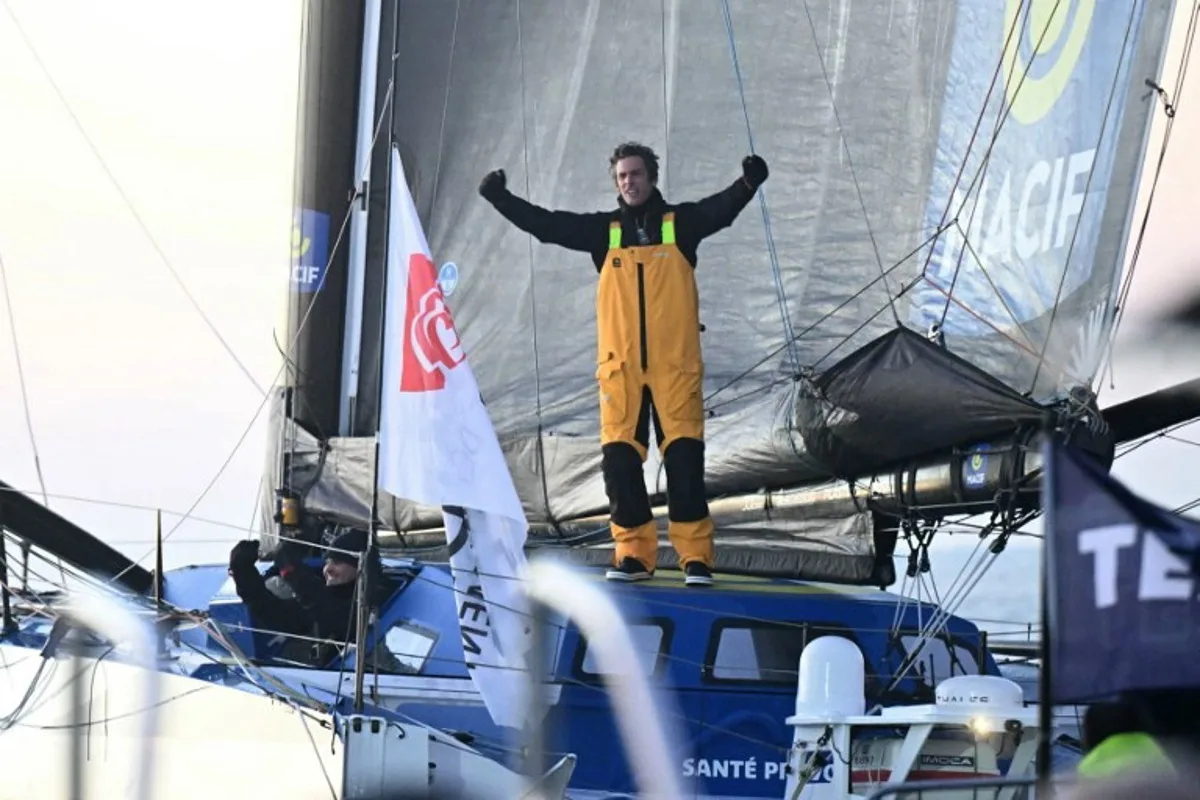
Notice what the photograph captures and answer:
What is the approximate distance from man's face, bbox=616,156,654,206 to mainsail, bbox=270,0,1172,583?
840 millimetres

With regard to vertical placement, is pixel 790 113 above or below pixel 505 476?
above

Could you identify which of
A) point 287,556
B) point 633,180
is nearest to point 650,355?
point 633,180

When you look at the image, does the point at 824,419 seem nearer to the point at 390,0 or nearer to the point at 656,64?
the point at 656,64

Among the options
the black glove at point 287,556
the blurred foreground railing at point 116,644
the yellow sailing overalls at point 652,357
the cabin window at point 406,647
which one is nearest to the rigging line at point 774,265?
the yellow sailing overalls at point 652,357

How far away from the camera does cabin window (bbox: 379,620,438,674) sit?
707cm

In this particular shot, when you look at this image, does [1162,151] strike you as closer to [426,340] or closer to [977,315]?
[977,315]

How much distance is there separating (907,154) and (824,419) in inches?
61.4

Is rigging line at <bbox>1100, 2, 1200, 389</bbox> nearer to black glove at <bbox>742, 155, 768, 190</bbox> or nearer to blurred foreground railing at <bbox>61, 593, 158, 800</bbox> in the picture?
black glove at <bbox>742, 155, 768, 190</bbox>

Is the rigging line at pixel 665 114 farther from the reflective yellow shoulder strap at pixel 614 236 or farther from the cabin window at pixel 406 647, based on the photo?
the cabin window at pixel 406 647

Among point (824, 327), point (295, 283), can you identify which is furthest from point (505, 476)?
point (295, 283)

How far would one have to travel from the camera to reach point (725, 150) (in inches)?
338

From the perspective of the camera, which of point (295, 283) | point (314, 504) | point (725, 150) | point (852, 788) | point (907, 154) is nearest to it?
point (852, 788)

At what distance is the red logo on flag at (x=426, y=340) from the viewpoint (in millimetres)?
6324

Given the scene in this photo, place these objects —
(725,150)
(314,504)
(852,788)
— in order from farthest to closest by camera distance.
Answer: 1. (314,504)
2. (725,150)
3. (852,788)
